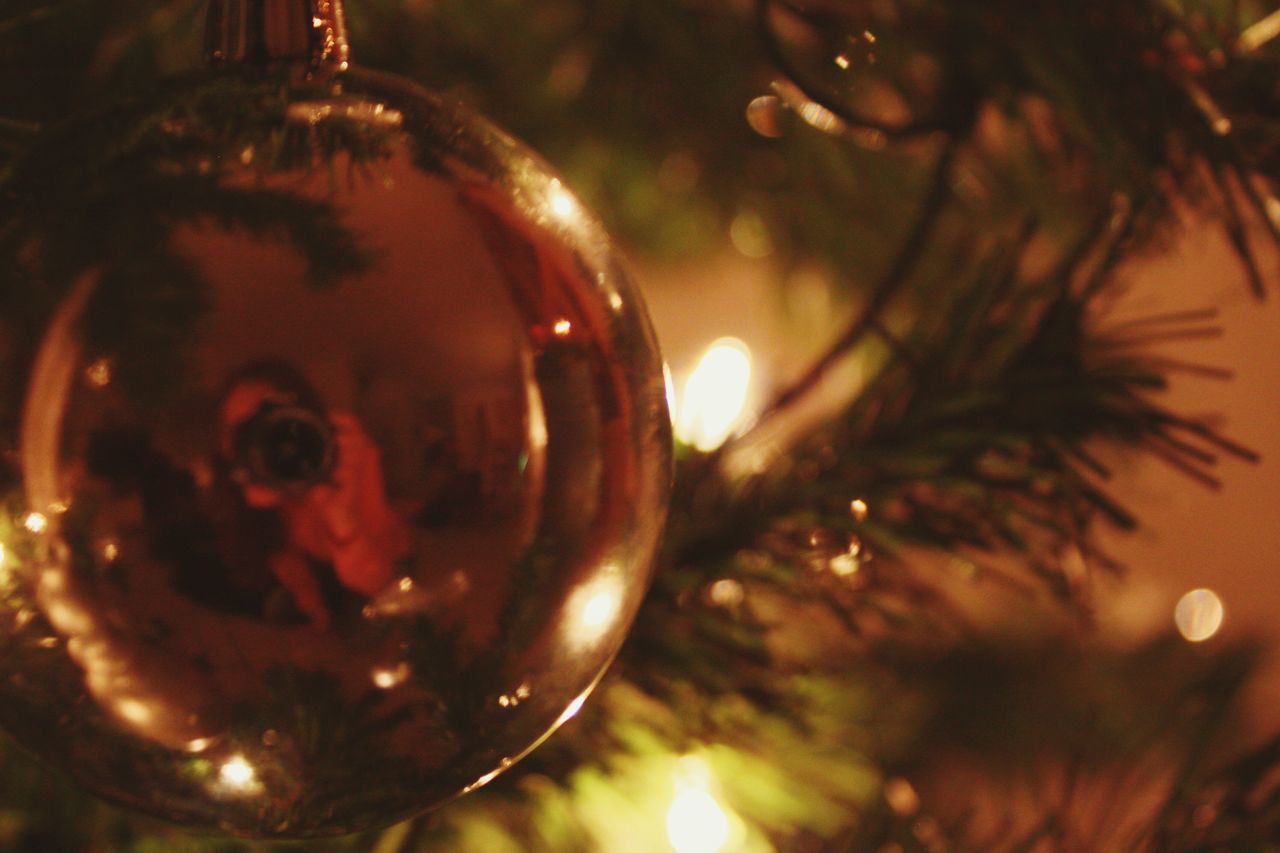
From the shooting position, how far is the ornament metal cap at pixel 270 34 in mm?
206

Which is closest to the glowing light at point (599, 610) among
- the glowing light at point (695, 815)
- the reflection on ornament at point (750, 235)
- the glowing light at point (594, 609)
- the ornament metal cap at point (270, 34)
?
the glowing light at point (594, 609)

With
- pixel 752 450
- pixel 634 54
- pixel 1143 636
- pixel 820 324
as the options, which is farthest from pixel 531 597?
pixel 1143 636

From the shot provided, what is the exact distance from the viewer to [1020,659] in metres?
0.81

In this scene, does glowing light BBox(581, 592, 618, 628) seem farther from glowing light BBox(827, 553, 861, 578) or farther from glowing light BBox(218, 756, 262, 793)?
glowing light BBox(827, 553, 861, 578)

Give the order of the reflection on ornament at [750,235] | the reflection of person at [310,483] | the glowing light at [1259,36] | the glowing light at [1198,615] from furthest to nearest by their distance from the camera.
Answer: the glowing light at [1198,615] → the reflection on ornament at [750,235] → the glowing light at [1259,36] → the reflection of person at [310,483]

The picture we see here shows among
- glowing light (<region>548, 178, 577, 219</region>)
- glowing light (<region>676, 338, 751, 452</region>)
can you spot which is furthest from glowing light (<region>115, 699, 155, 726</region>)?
glowing light (<region>676, 338, 751, 452</region>)

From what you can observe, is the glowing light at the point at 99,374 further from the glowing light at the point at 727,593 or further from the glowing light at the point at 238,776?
the glowing light at the point at 727,593

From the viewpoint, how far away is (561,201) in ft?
0.67

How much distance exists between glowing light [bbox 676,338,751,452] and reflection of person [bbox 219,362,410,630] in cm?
21

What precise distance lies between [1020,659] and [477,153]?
71cm

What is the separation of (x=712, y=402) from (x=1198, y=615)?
2.46ft

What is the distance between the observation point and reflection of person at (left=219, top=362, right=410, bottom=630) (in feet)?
0.55

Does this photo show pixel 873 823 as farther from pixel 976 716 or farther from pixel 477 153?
pixel 976 716

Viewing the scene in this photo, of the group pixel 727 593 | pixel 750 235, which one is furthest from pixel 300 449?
pixel 750 235
